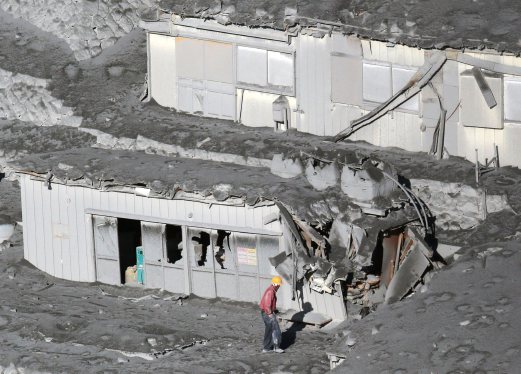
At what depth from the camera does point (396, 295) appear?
4116 centimetres

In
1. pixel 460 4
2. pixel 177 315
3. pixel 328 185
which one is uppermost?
pixel 460 4

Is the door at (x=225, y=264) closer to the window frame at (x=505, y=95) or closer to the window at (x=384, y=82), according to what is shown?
the window at (x=384, y=82)

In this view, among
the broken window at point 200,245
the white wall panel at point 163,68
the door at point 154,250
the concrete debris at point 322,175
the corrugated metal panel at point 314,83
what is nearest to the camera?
the concrete debris at point 322,175

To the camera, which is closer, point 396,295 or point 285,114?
point 396,295

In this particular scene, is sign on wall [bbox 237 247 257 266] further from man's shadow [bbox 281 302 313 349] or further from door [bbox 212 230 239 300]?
man's shadow [bbox 281 302 313 349]

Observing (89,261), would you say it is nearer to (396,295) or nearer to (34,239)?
(34,239)

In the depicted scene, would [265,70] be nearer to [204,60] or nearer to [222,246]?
[204,60]

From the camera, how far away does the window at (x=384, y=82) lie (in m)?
44.7

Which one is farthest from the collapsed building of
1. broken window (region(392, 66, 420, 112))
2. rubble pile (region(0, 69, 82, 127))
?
rubble pile (region(0, 69, 82, 127))

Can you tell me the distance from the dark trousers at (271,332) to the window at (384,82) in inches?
273

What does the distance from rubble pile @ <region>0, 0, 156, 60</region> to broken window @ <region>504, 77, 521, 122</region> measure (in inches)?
493

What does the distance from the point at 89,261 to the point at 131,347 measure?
459cm

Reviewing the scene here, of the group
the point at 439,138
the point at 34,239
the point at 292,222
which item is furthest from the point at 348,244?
the point at 34,239

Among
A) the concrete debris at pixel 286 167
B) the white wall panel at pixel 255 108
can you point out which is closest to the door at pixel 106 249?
the concrete debris at pixel 286 167
